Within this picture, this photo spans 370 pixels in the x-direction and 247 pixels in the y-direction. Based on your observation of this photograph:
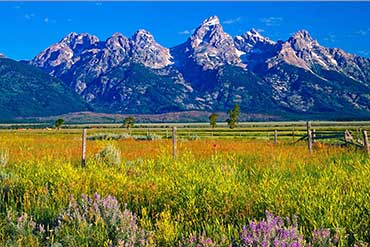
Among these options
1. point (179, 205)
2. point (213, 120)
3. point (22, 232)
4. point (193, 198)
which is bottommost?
point (22, 232)

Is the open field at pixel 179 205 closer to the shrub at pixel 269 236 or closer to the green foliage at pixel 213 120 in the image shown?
the shrub at pixel 269 236

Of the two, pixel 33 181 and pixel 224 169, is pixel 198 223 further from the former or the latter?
pixel 33 181

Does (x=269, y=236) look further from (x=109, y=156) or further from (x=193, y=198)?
(x=109, y=156)

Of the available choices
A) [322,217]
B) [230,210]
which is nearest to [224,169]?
[230,210]

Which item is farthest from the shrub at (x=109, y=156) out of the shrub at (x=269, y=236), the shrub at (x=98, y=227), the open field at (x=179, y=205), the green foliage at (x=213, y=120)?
the green foliage at (x=213, y=120)

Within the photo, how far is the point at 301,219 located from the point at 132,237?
2.59 m

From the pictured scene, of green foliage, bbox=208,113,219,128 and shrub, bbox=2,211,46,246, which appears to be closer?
shrub, bbox=2,211,46,246

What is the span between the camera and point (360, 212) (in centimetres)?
709

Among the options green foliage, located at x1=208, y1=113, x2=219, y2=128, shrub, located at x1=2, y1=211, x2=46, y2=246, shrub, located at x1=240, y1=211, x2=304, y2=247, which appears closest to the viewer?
shrub, located at x1=240, y1=211, x2=304, y2=247

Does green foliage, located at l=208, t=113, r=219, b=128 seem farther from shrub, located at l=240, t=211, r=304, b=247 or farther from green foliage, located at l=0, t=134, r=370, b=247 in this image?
shrub, located at l=240, t=211, r=304, b=247

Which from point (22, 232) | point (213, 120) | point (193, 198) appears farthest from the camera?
point (213, 120)

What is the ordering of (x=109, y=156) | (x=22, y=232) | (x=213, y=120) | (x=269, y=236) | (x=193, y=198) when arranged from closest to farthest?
(x=269, y=236), (x=22, y=232), (x=193, y=198), (x=109, y=156), (x=213, y=120)

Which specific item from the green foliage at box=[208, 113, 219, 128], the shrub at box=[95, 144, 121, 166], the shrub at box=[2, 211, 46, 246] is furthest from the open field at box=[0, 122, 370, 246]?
the green foliage at box=[208, 113, 219, 128]

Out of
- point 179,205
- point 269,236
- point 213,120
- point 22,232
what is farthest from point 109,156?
point 213,120
